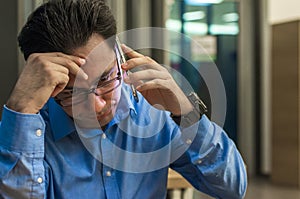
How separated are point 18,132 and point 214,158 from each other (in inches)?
15.4

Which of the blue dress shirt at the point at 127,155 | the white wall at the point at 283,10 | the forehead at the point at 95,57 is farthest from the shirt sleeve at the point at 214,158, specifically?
the white wall at the point at 283,10

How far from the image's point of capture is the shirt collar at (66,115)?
102cm

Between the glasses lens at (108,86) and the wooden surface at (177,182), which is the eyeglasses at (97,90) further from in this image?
the wooden surface at (177,182)

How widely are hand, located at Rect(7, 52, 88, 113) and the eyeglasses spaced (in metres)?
0.03

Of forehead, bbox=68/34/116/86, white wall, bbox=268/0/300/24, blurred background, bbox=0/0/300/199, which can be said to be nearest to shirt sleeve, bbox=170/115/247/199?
forehead, bbox=68/34/116/86

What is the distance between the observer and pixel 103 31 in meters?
1.01

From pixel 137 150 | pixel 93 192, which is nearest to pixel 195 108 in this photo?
pixel 137 150

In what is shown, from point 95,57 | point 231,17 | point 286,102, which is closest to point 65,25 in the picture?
point 95,57

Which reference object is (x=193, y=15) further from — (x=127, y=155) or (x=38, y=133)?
(x=38, y=133)

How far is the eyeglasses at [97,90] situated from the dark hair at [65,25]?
0.08 m

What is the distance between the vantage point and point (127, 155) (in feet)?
3.50

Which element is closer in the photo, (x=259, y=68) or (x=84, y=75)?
(x=84, y=75)

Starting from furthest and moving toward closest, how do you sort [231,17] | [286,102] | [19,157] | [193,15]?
[231,17] < [193,15] < [286,102] < [19,157]

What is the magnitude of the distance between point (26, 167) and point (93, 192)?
0.49 feet
